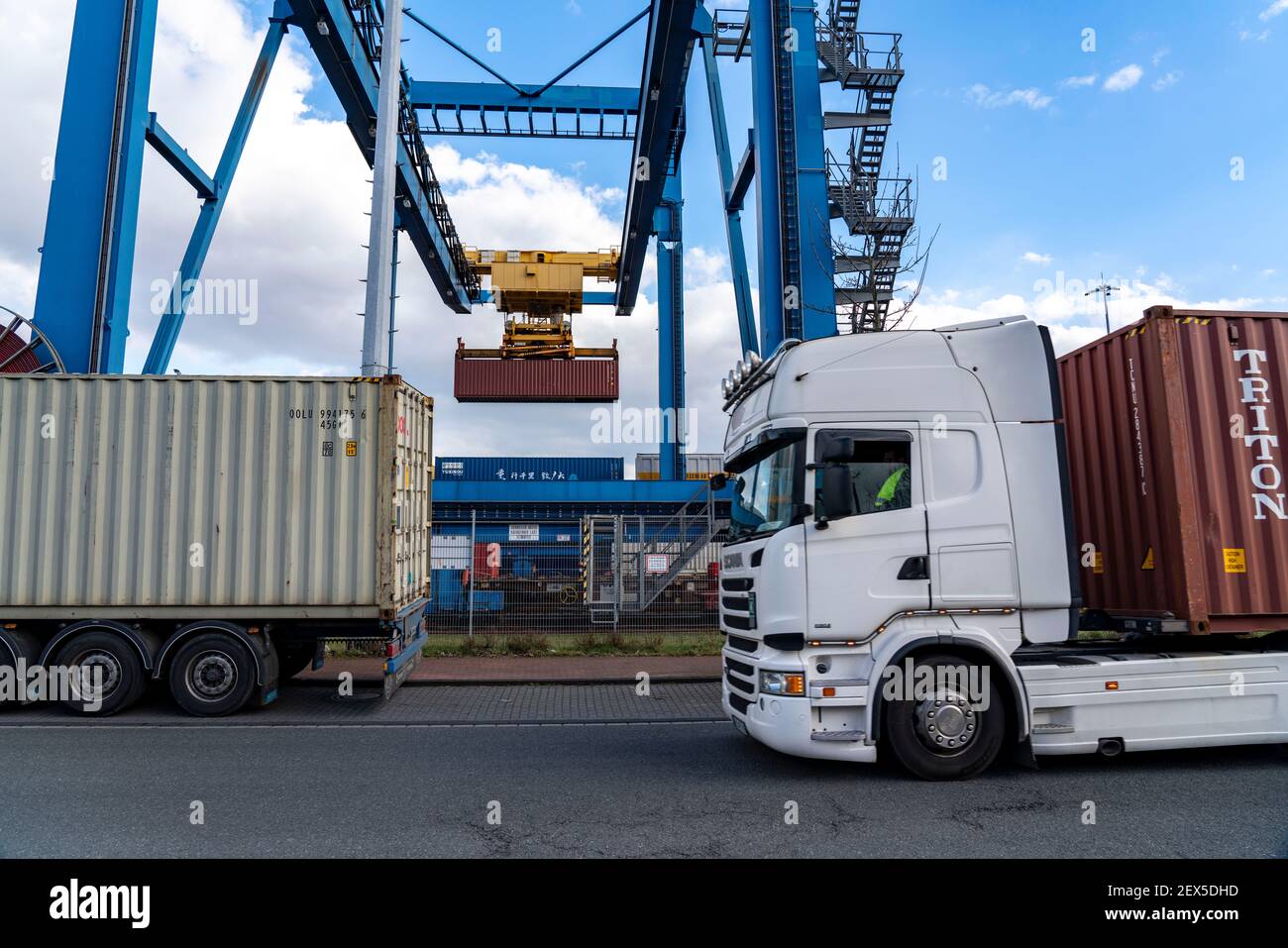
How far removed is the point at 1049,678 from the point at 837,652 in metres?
1.57

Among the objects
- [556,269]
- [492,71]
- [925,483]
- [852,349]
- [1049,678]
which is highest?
[492,71]

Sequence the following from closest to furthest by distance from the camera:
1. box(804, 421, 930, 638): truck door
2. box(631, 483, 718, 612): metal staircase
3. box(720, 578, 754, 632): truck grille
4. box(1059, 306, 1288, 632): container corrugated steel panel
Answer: box(804, 421, 930, 638): truck door → box(720, 578, 754, 632): truck grille → box(1059, 306, 1288, 632): container corrugated steel panel → box(631, 483, 718, 612): metal staircase

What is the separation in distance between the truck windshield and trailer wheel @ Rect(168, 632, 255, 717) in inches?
215

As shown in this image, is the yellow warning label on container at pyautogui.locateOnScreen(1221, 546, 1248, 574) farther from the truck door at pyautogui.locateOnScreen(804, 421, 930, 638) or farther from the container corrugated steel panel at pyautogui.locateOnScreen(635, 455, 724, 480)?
the container corrugated steel panel at pyautogui.locateOnScreen(635, 455, 724, 480)

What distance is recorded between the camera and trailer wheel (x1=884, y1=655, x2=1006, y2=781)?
18.5 feet

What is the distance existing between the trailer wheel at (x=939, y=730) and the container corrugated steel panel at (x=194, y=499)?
17.7ft

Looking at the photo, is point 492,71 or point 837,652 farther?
point 492,71

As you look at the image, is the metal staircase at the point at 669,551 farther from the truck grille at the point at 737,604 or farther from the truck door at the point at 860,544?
the truck door at the point at 860,544

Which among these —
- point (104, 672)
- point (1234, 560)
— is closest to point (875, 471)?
point (1234, 560)

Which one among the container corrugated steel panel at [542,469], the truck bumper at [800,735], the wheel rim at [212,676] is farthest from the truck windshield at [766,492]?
the container corrugated steel panel at [542,469]

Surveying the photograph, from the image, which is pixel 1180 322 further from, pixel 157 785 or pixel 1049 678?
pixel 157 785

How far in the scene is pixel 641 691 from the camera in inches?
398

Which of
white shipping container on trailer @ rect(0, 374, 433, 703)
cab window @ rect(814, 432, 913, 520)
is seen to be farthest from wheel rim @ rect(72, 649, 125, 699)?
cab window @ rect(814, 432, 913, 520)
